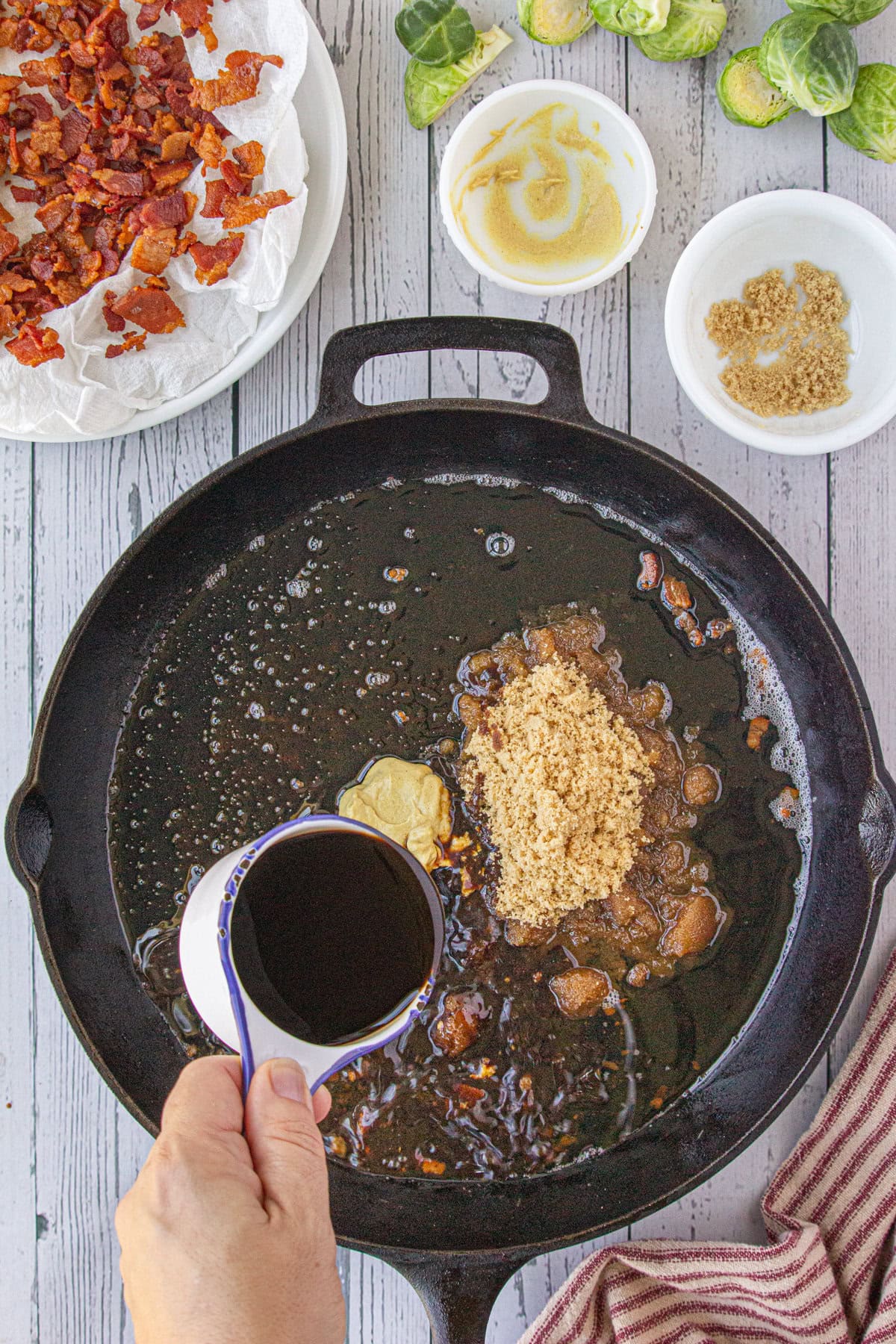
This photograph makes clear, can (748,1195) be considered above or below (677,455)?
below

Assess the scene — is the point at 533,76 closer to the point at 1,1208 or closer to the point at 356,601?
the point at 356,601

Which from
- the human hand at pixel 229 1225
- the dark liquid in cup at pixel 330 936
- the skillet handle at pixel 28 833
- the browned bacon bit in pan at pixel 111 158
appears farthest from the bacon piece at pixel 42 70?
the human hand at pixel 229 1225

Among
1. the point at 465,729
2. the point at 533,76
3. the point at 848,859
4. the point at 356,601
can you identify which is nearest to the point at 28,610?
the point at 356,601

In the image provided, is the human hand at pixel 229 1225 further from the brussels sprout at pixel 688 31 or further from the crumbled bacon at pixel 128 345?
the brussels sprout at pixel 688 31

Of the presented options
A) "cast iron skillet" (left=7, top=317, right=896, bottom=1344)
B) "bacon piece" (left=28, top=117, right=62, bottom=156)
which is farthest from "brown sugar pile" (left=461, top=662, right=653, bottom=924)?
"bacon piece" (left=28, top=117, right=62, bottom=156)

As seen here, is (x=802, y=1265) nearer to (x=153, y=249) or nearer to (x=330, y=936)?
(x=330, y=936)

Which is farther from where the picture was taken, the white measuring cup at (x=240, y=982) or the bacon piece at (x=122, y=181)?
the bacon piece at (x=122, y=181)

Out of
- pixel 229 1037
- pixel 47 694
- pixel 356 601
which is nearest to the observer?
pixel 229 1037
